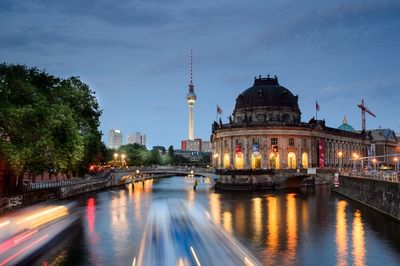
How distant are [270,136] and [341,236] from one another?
96.8 meters

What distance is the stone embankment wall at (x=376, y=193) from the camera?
200 ft

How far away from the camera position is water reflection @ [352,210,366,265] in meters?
40.3

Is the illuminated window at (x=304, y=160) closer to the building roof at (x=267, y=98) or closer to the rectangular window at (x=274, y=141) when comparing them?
the rectangular window at (x=274, y=141)

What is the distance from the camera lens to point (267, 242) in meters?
47.3

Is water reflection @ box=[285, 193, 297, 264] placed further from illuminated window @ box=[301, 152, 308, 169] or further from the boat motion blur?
illuminated window @ box=[301, 152, 308, 169]

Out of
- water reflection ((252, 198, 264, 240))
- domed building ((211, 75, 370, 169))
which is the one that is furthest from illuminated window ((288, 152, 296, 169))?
water reflection ((252, 198, 264, 240))

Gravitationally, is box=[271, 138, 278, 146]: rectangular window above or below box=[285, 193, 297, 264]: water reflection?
above

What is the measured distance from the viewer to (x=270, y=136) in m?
148

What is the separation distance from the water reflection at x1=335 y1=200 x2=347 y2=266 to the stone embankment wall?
487 cm

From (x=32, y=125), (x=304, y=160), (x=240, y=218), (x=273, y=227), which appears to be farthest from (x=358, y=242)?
(x=304, y=160)

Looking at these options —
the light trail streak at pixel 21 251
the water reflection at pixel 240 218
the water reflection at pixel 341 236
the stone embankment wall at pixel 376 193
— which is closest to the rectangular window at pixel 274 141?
the stone embankment wall at pixel 376 193

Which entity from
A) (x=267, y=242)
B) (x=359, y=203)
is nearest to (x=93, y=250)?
(x=267, y=242)

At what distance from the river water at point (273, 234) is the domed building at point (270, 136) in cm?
6310

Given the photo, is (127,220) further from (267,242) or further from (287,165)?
(287,165)
